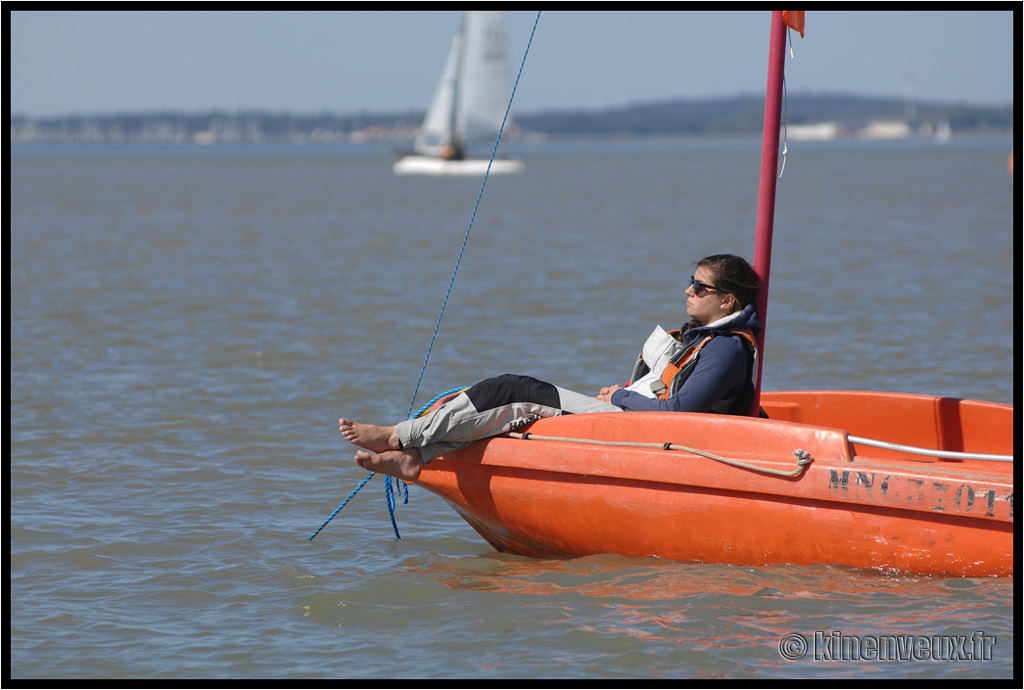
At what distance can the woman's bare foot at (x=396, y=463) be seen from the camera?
5.22 m

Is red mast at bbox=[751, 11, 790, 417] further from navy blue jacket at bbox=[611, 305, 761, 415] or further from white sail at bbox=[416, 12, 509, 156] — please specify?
white sail at bbox=[416, 12, 509, 156]

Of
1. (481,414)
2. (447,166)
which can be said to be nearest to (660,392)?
(481,414)

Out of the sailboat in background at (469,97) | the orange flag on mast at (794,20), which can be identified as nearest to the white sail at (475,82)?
A: the sailboat in background at (469,97)

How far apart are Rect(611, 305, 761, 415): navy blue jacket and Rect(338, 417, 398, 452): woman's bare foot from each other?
1.02 m

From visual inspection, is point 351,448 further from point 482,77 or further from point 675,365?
point 482,77

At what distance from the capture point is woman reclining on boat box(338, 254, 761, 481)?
5121 mm

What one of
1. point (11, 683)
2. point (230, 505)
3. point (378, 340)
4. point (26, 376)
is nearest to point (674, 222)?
point (378, 340)

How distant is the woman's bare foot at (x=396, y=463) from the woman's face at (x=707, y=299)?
130cm

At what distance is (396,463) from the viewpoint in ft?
17.4

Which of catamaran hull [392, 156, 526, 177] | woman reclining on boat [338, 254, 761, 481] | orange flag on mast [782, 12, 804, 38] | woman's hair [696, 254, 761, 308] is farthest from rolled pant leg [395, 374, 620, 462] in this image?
catamaran hull [392, 156, 526, 177]

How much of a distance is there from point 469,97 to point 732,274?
1907 inches

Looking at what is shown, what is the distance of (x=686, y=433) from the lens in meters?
4.99

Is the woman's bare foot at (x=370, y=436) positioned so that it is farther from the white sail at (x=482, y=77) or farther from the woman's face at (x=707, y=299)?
the white sail at (x=482, y=77)

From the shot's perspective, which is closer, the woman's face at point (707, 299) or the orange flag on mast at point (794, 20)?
the woman's face at point (707, 299)
